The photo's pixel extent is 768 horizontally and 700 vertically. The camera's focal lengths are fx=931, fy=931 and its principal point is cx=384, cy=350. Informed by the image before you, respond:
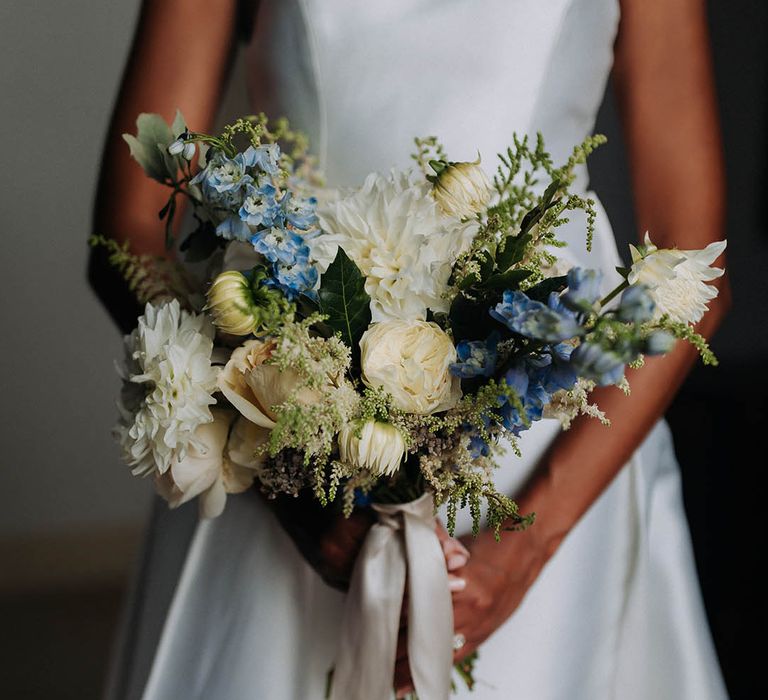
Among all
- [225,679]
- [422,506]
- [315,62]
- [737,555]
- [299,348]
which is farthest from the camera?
[737,555]

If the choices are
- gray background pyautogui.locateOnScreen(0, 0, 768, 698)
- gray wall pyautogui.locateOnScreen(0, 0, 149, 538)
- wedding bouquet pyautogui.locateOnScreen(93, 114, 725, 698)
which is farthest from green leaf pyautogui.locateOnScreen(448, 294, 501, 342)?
gray wall pyautogui.locateOnScreen(0, 0, 149, 538)

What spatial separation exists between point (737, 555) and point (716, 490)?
0.50 ft

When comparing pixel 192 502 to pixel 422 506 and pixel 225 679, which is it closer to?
pixel 225 679

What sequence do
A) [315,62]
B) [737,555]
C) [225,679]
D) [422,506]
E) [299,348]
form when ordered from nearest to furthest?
[299,348]
[422,506]
[225,679]
[315,62]
[737,555]

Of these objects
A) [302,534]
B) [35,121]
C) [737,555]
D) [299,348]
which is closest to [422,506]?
[302,534]

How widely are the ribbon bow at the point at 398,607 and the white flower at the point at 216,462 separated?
0.14m

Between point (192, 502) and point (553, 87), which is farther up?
point (553, 87)

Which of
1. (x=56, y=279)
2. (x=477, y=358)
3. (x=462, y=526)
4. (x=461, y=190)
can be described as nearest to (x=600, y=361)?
(x=477, y=358)

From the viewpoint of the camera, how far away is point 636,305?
573 mm

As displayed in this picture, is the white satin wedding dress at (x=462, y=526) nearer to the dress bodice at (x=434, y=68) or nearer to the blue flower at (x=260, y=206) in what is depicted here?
the dress bodice at (x=434, y=68)

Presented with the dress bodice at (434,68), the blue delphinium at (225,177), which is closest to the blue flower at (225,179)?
the blue delphinium at (225,177)

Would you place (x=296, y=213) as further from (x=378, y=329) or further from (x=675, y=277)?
(x=675, y=277)

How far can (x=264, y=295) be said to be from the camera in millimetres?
684

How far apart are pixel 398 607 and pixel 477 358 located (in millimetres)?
303
